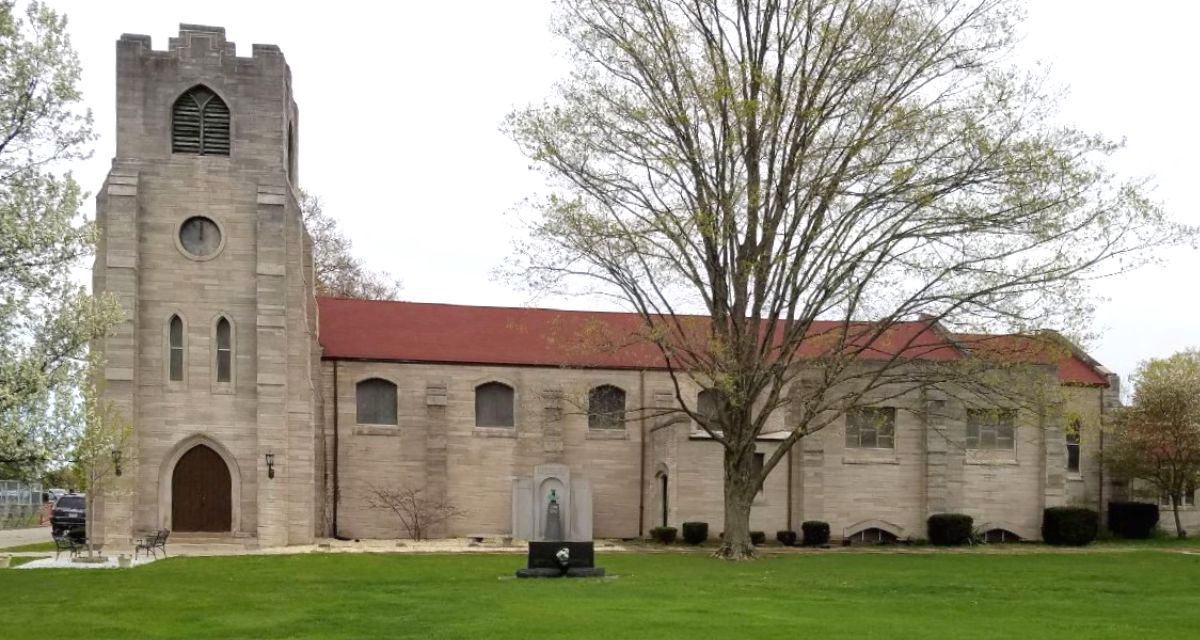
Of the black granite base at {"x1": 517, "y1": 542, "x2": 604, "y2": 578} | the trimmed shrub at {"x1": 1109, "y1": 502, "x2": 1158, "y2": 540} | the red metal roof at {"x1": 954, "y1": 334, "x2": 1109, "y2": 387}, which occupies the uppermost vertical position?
the red metal roof at {"x1": 954, "y1": 334, "x2": 1109, "y2": 387}

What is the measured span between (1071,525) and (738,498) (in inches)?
606

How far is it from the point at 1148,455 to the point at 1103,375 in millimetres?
3922

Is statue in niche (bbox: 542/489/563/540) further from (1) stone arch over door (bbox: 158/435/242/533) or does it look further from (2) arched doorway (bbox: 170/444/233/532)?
(2) arched doorway (bbox: 170/444/233/532)

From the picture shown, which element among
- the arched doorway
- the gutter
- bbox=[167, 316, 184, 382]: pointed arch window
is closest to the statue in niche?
the gutter

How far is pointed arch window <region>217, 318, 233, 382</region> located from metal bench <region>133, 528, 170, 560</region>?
479 cm

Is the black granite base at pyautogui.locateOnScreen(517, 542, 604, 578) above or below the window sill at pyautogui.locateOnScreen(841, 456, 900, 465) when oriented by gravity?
below

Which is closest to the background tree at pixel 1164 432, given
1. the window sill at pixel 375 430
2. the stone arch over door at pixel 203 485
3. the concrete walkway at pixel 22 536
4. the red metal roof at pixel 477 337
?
the red metal roof at pixel 477 337

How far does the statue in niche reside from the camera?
32.4 metres

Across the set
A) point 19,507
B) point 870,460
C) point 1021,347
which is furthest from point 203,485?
point 19,507

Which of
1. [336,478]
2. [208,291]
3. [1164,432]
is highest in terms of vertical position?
[208,291]

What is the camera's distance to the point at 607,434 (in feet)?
135

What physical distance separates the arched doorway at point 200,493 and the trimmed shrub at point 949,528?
23566mm

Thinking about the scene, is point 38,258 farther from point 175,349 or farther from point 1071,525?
point 1071,525

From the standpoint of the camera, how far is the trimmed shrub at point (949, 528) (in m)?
40.6
